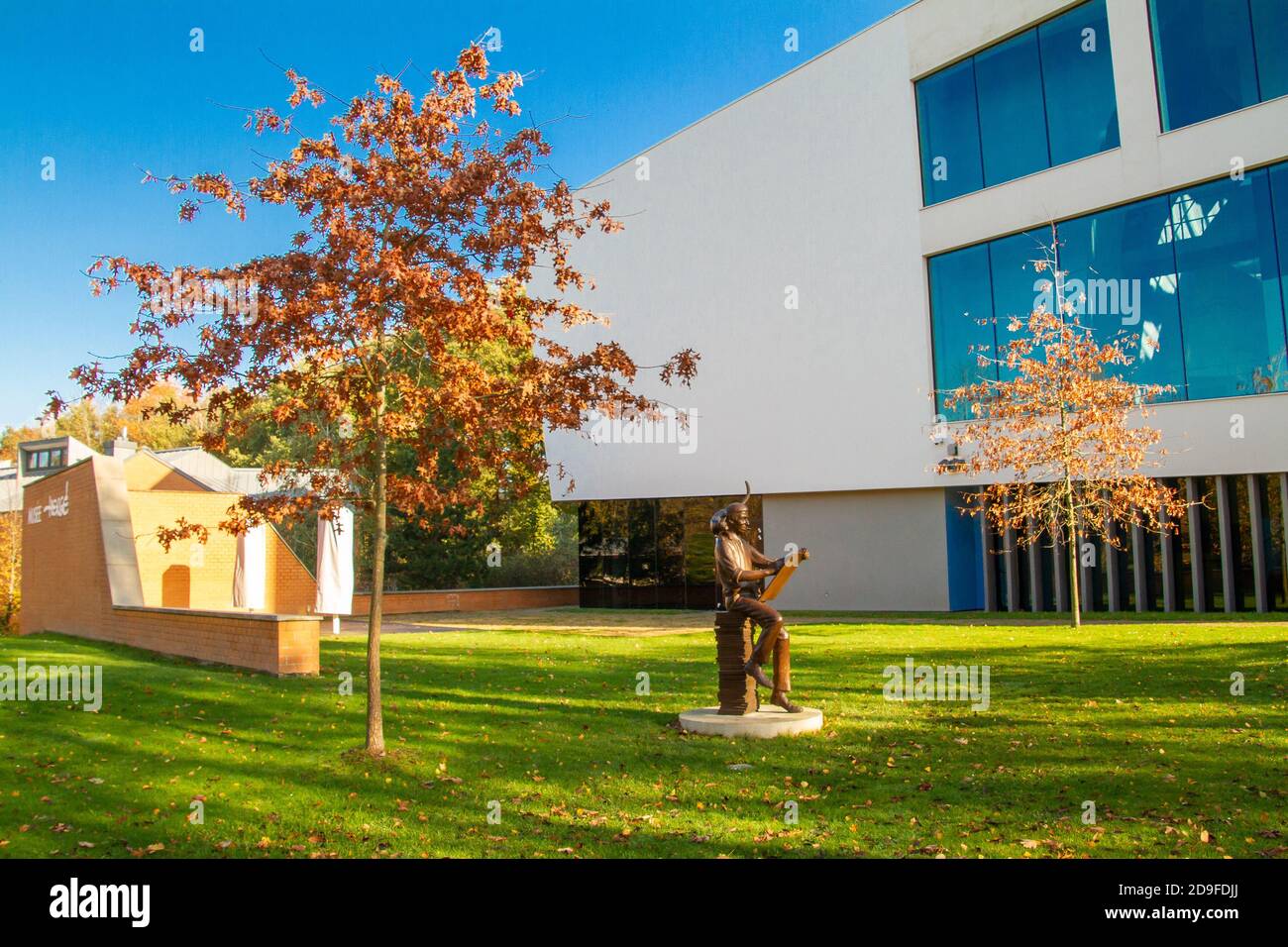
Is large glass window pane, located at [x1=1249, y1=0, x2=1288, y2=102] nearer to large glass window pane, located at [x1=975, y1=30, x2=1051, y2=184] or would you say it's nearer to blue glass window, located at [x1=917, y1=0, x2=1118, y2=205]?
blue glass window, located at [x1=917, y1=0, x2=1118, y2=205]

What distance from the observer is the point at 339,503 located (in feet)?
29.7

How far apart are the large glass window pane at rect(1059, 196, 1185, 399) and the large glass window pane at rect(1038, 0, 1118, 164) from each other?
1903mm

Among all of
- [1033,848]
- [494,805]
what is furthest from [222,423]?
[1033,848]

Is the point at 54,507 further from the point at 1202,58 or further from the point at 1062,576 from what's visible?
the point at 1202,58

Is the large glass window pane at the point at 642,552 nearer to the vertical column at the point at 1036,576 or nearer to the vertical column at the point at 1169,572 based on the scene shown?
the vertical column at the point at 1036,576

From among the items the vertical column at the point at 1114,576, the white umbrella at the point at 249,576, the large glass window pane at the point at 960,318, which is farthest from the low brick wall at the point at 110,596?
the vertical column at the point at 1114,576

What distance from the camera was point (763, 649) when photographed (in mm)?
10008

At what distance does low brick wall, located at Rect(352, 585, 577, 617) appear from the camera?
33188 mm

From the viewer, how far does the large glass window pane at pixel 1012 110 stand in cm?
2561

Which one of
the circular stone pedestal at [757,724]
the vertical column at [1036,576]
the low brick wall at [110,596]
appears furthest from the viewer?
the vertical column at [1036,576]

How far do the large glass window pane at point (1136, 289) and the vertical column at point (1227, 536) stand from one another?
228 centimetres

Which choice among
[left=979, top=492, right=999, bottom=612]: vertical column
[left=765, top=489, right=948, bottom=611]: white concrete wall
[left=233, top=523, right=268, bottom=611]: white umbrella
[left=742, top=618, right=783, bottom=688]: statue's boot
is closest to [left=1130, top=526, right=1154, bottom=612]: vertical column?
[left=979, top=492, right=999, bottom=612]: vertical column

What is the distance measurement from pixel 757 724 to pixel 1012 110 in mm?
21665

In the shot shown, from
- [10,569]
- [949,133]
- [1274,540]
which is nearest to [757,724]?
[1274,540]
